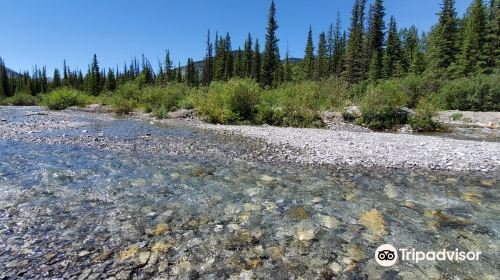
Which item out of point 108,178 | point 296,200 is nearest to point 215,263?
point 296,200

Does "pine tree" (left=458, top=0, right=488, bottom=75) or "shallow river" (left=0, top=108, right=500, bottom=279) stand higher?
"pine tree" (left=458, top=0, right=488, bottom=75)

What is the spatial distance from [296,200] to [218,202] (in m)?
1.45

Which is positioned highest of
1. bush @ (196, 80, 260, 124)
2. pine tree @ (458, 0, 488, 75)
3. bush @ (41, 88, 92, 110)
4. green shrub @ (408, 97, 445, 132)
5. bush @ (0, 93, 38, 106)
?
pine tree @ (458, 0, 488, 75)


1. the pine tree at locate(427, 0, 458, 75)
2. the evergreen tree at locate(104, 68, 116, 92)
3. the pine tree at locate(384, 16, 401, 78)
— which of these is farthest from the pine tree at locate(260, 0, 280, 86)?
the evergreen tree at locate(104, 68, 116, 92)

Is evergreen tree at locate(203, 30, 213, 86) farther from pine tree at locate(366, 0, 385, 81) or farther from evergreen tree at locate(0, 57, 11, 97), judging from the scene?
evergreen tree at locate(0, 57, 11, 97)

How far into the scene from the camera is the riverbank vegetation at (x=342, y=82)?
18.9 m

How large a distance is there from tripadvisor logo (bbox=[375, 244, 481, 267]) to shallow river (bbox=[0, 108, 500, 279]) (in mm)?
78

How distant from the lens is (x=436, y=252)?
384 cm

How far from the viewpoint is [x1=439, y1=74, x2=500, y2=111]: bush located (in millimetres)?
24641

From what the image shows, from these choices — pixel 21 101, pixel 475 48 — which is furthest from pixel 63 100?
pixel 475 48

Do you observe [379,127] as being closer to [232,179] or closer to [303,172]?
[303,172]

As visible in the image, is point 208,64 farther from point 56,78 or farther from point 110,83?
point 56,78

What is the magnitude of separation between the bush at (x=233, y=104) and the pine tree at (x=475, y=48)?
3384 cm

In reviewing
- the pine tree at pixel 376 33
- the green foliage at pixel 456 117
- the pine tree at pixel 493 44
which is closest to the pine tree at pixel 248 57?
the pine tree at pixel 376 33
